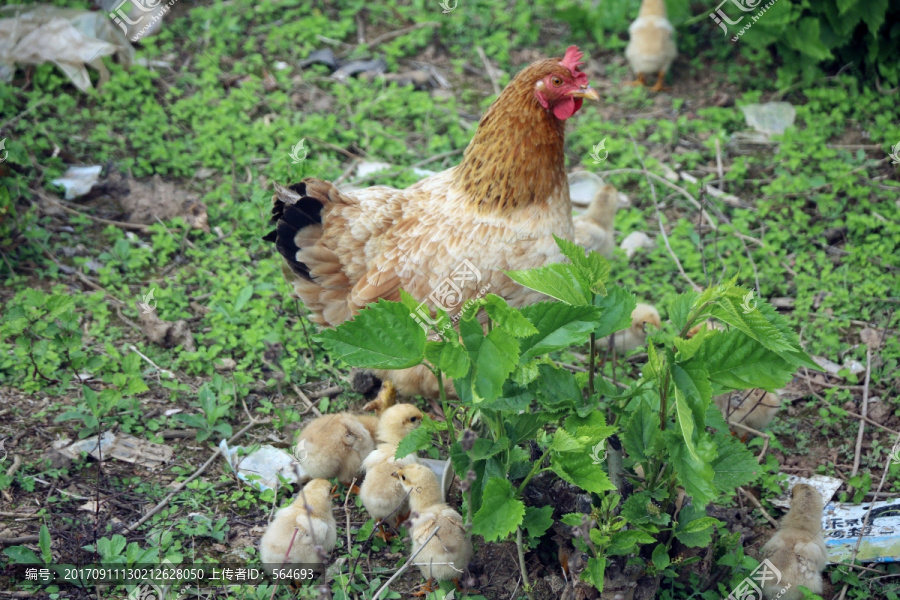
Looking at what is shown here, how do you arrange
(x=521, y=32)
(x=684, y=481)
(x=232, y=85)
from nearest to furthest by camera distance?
(x=684, y=481) → (x=232, y=85) → (x=521, y=32)

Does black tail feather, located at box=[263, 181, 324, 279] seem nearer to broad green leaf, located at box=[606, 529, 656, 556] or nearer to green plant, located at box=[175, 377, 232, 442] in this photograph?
green plant, located at box=[175, 377, 232, 442]

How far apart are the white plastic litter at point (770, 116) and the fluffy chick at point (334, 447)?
A: 4360mm

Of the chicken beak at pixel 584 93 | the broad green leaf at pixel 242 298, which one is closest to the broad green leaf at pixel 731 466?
the chicken beak at pixel 584 93

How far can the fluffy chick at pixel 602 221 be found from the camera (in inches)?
199

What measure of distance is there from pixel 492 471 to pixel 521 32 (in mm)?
5204

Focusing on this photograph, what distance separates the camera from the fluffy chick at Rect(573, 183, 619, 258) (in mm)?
5062

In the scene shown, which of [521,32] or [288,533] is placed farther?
[521,32]

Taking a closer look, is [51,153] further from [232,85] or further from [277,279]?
[277,279]

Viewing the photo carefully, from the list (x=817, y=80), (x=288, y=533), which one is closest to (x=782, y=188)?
(x=817, y=80)

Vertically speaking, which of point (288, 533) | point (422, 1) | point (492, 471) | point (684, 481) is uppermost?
point (422, 1)

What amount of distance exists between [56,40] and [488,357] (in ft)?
17.2

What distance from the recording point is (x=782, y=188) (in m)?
5.80

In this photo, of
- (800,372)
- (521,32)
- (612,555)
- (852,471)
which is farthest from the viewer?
(521,32)

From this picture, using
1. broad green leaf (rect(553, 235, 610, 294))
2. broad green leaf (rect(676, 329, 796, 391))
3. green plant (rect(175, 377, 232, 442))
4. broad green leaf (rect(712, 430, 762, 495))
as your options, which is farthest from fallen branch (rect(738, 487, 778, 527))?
green plant (rect(175, 377, 232, 442))
